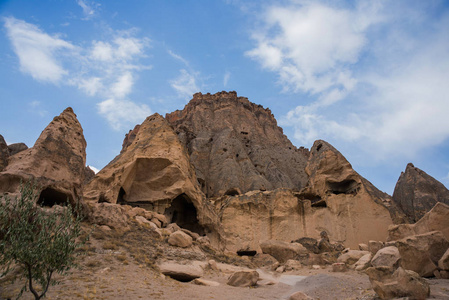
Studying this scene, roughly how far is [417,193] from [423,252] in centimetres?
2929

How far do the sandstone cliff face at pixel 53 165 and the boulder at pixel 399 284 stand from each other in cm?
1171

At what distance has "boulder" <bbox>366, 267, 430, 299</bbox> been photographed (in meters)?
6.72

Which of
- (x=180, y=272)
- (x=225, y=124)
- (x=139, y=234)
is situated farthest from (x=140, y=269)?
(x=225, y=124)

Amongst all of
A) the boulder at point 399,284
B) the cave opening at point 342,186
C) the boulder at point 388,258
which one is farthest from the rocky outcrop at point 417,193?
the boulder at point 399,284

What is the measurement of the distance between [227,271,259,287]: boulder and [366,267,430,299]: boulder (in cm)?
536

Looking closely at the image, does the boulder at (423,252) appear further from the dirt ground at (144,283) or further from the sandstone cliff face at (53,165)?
the sandstone cliff face at (53,165)

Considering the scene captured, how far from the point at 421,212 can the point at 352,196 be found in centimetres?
1031

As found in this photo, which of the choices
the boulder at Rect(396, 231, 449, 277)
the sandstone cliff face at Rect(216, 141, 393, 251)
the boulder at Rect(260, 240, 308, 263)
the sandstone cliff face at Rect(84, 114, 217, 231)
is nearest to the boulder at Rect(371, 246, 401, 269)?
the boulder at Rect(396, 231, 449, 277)

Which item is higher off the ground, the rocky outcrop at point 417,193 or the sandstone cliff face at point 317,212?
the rocky outcrop at point 417,193

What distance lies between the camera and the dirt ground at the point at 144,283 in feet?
25.8

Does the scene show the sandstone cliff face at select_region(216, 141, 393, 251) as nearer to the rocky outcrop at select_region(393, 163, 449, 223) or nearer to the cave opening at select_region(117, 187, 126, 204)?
the rocky outcrop at select_region(393, 163, 449, 223)

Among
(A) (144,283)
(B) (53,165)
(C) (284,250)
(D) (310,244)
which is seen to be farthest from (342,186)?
(B) (53,165)

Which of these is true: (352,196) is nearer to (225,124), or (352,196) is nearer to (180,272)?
(180,272)

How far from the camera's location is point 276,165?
56875mm
